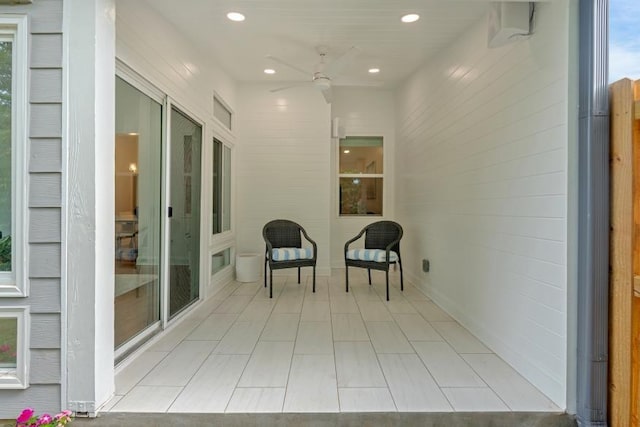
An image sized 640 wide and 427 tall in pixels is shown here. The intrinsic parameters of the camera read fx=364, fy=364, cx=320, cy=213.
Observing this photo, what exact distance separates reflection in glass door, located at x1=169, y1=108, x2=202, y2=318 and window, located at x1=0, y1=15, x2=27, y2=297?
1383 mm

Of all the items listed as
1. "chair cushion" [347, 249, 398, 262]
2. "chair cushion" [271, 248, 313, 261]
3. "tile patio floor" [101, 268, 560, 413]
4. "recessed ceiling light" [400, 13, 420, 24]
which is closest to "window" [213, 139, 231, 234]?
"chair cushion" [271, 248, 313, 261]

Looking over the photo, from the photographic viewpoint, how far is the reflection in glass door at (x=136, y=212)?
97.2 inches

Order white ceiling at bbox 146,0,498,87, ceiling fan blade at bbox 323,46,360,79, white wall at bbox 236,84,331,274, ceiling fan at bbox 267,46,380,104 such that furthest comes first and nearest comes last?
white wall at bbox 236,84,331,274
ceiling fan at bbox 267,46,380,104
ceiling fan blade at bbox 323,46,360,79
white ceiling at bbox 146,0,498,87

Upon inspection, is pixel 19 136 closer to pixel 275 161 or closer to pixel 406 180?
pixel 275 161

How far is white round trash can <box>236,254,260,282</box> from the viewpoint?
5.08 metres

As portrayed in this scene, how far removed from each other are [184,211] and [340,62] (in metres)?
2.17

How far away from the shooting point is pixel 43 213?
179 centimetres

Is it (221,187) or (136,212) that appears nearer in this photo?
(136,212)

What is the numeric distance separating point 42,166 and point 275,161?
154 inches

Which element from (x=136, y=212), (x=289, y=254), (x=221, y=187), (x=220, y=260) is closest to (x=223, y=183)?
(x=221, y=187)

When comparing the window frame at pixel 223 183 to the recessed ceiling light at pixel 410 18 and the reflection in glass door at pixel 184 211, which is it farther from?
the recessed ceiling light at pixel 410 18

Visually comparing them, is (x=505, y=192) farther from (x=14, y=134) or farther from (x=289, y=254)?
(x=14, y=134)

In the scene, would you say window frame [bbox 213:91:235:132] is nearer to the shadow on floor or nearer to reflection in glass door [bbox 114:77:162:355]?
reflection in glass door [bbox 114:77:162:355]

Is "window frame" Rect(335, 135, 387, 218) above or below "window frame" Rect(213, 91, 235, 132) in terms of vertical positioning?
below
